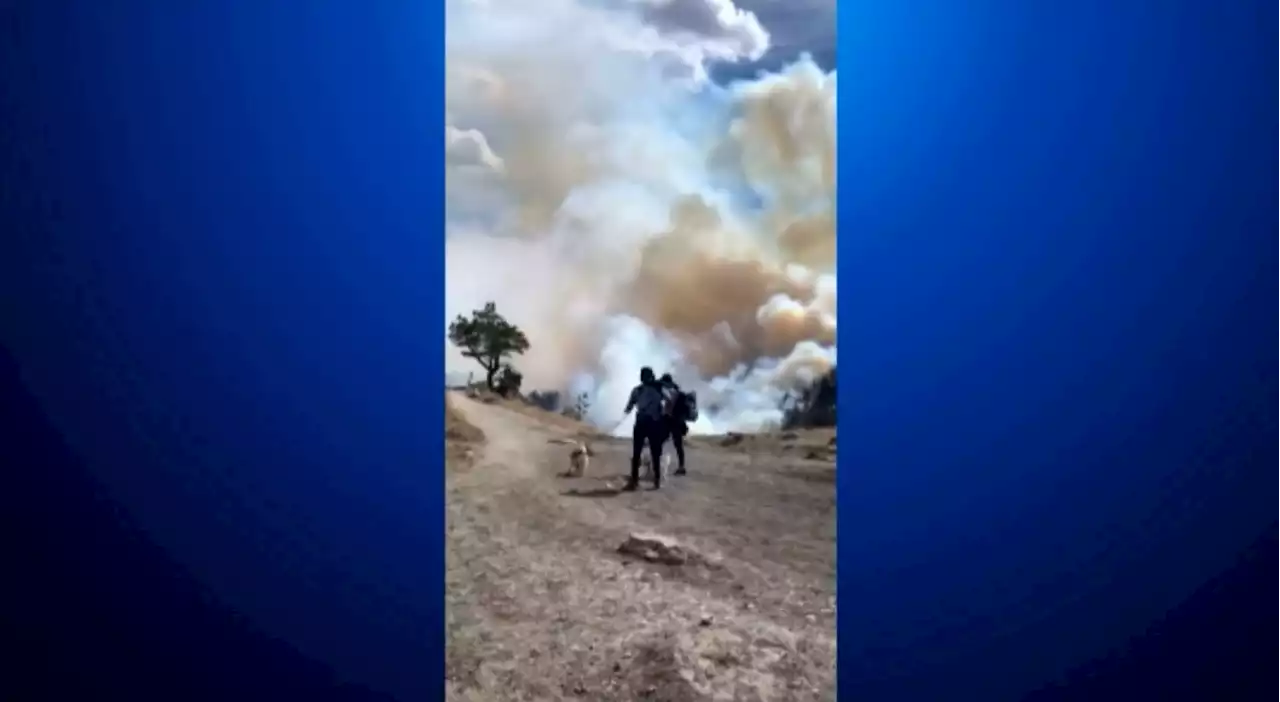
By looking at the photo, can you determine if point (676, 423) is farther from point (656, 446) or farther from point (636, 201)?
point (636, 201)

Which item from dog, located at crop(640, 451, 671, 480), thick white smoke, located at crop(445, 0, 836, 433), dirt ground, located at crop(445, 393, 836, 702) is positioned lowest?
dirt ground, located at crop(445, 393, 836, 702)

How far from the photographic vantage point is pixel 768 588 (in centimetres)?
173

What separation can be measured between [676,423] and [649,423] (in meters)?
0.05

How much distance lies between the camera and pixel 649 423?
177cm

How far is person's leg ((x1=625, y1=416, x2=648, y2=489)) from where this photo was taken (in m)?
1.77

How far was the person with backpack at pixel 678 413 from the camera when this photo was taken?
5.82ft
